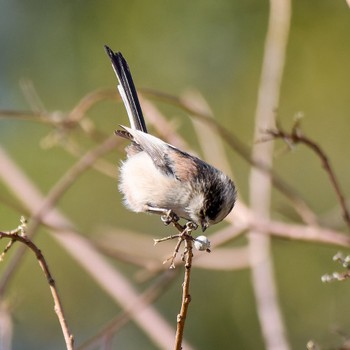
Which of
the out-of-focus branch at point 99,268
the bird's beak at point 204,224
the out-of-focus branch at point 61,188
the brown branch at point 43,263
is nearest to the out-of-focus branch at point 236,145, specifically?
the out-of-focus branch at point 61,188

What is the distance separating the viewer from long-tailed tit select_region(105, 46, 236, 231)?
2.64 m

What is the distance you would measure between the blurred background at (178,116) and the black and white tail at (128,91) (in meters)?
2.37

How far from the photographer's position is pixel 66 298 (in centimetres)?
644

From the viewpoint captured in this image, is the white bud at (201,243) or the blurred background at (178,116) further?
the blurred background at (178,116)

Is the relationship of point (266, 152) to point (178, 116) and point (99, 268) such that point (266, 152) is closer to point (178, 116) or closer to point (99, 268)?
point (99, 268)

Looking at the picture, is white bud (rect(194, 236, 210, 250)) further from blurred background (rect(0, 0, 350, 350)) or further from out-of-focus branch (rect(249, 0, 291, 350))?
blurred background (rect(0, 0, 350, 350))

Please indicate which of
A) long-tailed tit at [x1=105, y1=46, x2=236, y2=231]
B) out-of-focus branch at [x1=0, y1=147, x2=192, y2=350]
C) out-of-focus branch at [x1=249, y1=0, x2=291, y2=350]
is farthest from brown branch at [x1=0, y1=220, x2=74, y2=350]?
out-of-focus branch at [x1=249, y1=0, x2=291, y2=350]

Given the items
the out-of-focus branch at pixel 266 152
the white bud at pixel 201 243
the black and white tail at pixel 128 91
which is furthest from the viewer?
the out-of-focus branch at pixel 266 152

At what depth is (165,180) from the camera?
9.26ft

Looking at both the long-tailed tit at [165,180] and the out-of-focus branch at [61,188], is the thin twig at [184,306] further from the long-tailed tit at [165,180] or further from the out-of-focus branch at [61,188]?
the out-of-focus branch at [61,188]

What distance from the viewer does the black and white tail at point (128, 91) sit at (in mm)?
2832

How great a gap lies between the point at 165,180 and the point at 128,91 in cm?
33

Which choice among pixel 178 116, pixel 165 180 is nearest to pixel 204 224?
pixel 165 180

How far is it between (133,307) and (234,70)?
12.7ft
